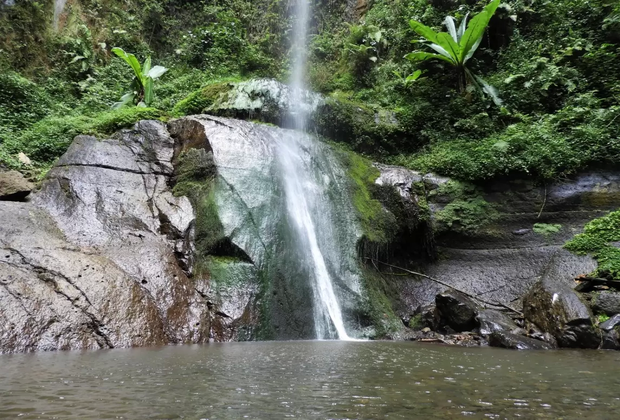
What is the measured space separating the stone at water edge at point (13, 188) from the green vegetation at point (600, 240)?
9085mm

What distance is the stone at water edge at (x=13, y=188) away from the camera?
6.34 meters

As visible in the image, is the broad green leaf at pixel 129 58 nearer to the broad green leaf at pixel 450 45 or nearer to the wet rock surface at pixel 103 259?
the wet rock surface at pixel 103 259

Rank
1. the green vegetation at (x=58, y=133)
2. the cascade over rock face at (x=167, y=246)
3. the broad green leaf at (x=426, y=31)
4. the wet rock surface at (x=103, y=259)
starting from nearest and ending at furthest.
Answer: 1. the wet rock surface at (x=103, y=259)
2. the cascade over rock face at (x=167, y=246)
3. the green vegetation at (x=58, y=133)
4. the broad green leaf at (x=426, y=31)

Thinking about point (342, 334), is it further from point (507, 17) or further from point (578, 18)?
point (578, 18)

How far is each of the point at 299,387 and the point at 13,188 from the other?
6.25 metres

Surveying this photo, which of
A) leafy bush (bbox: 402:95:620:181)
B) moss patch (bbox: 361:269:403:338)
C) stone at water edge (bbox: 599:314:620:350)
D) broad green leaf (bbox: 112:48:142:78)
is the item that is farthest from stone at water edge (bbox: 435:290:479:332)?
broad green leaf (bbox: 112:48:142:78)

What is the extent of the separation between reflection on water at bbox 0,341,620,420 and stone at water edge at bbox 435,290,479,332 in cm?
251

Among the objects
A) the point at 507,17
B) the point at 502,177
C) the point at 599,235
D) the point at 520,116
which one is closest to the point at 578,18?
the point at 507,17

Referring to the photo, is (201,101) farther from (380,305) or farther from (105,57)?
(105,57)

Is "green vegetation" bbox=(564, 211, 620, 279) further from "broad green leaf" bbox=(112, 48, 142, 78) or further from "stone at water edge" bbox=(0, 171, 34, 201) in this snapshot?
"broad green leaf" bbox=(112, 48, 142, 78)

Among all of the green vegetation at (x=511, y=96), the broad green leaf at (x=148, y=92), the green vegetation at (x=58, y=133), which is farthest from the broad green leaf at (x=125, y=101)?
the green vegetation at (x=511, y=96)

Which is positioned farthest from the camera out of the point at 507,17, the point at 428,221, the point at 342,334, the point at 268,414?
the point at 507,17

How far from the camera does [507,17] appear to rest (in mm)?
11508

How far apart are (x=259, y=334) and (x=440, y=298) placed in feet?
9.37
